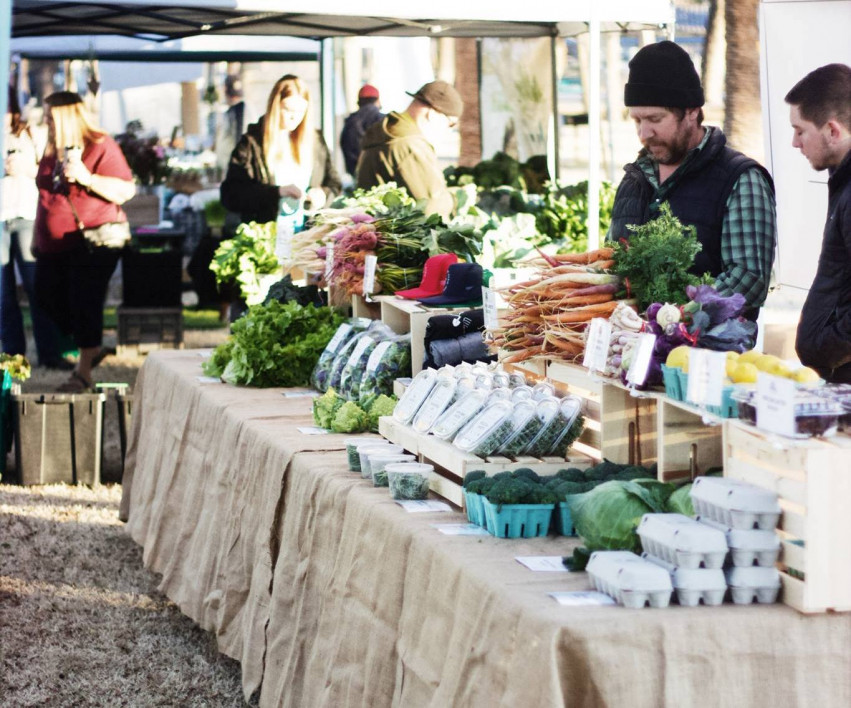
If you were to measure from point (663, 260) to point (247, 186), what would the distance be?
5.14 m

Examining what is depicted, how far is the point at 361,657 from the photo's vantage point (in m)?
3.11

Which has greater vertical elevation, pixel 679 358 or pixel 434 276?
pixel 434 276

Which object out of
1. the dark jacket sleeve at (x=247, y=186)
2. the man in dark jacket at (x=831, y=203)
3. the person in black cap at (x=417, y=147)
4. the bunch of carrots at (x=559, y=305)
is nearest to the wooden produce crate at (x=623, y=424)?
the bunch of carrots at (x=559, y=305)

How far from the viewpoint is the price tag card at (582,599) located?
235 cm

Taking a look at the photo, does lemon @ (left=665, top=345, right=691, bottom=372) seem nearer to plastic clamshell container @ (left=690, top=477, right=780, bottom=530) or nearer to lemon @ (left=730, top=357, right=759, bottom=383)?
lemon @ (left=730, top=357, right=759, bottom=383)

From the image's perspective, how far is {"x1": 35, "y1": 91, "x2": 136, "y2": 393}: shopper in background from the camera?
856 cm

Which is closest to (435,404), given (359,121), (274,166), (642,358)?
(642,358)

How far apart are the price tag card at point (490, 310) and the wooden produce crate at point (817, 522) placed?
63.1 inches

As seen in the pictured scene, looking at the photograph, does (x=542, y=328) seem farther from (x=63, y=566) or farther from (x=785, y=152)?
(x=63, y=566)

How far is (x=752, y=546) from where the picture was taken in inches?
93.4

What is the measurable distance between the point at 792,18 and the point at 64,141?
17.0 ft

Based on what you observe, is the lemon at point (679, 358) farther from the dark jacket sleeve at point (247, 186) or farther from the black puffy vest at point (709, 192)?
the dark jacket sleeve at point (247, 186)

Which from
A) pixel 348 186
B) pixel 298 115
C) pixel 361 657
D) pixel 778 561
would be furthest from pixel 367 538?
pixel 348 186

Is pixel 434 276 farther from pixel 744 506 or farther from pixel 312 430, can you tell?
pixel 744 506
